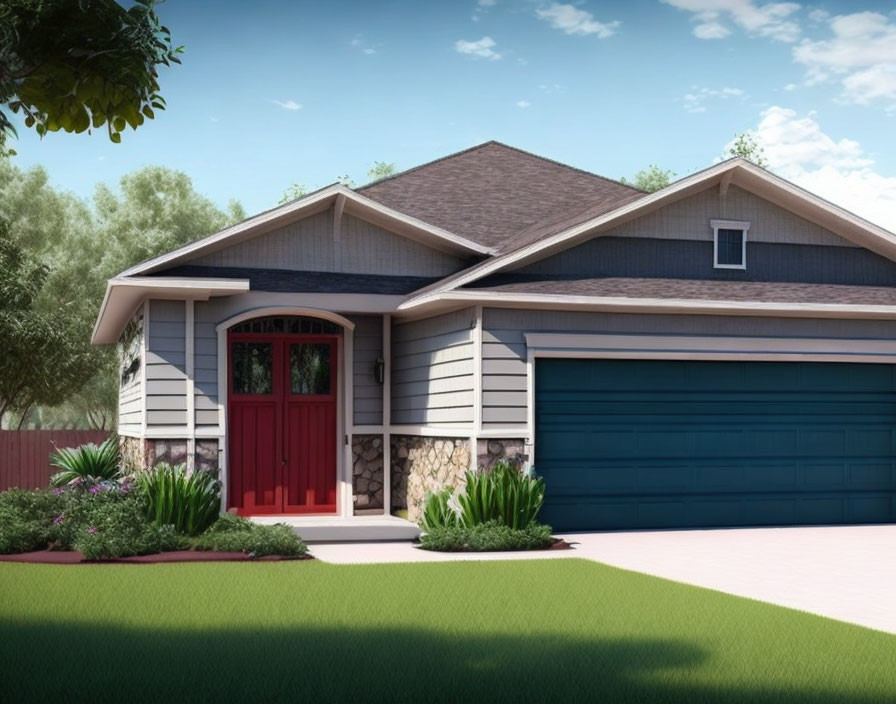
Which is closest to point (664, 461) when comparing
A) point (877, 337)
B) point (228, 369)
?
point (877, 337)

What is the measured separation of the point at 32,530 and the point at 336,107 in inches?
457

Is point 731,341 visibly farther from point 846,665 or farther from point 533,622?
point 846,665

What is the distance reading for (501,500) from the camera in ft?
57.1

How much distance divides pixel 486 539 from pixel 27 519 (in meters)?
5.85

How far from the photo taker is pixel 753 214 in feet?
67.4

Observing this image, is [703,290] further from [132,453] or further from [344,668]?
[344,668]

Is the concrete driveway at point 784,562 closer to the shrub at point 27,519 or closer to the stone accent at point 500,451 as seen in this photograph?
the stone accent at point 500,451

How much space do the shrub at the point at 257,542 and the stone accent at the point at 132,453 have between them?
3035 millimetres

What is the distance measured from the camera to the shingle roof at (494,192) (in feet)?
75.5

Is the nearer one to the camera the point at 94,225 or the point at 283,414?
the point at 283,414

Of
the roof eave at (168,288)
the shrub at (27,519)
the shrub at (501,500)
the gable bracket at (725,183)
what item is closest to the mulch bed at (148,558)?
the shrub at (27,519)

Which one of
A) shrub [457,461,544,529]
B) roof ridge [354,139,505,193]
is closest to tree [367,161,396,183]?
roof ridge [354,139,505,193]

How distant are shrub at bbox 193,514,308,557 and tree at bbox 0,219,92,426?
22421 mm

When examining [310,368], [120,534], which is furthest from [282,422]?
[120,534]
